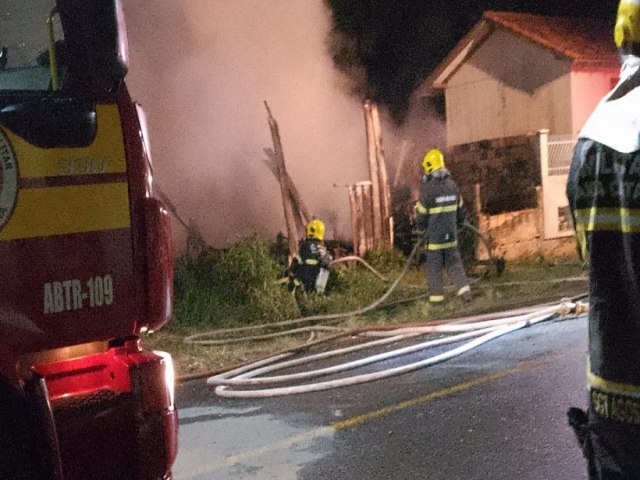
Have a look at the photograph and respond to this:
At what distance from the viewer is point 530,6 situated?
23.6 metres

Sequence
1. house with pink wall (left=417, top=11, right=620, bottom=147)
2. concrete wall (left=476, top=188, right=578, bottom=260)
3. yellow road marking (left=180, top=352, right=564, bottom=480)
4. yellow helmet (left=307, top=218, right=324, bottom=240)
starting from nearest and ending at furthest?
yellow road marking (left=180, top=352, right=564, bottom=480) → yellow helmet (left=307, top=218, right=324, bottom=240) → concrete wall (left=476, top=188, right=578, bottom=260) → house with pink wall (left=417, top=11, right=620, bottom=147)

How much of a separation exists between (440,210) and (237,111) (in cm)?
473

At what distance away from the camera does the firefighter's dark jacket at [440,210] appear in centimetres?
948

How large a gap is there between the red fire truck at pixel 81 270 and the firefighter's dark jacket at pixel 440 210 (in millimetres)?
7078

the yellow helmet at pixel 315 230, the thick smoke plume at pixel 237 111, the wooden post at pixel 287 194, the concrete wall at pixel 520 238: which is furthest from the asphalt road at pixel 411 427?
the concrete wall at pixel 520 238

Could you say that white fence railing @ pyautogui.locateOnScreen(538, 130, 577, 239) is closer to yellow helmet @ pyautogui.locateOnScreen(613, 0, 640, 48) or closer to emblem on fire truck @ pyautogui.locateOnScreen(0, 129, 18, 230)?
yellow helmet @ pyautogui.locateOnScreen(613, 0, 640, 48)

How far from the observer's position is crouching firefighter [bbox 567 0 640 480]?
1.73 m

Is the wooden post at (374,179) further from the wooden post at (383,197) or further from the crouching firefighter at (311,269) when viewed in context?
the crouching firefighter at (311,269)

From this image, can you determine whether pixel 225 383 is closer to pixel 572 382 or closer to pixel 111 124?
pixel 572 382

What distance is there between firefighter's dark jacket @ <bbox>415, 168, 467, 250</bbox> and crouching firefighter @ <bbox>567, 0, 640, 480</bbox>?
7642 mm

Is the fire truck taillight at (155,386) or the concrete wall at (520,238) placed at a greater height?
the fire truck taillight at (155,386)

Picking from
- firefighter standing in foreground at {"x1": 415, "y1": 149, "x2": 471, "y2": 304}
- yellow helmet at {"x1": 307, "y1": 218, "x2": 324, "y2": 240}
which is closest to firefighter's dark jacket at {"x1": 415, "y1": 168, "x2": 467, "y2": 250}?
firefighter standing in foreground at {"x1": 415, "y1": 149, "x2": 471, "y2": 304}

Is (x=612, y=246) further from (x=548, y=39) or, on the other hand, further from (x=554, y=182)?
(x=548, y=39)

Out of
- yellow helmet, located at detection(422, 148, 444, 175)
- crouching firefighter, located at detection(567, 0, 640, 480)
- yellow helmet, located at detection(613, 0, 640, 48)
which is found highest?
yellow helmet, located at detection(613, 0, 640, 48)
